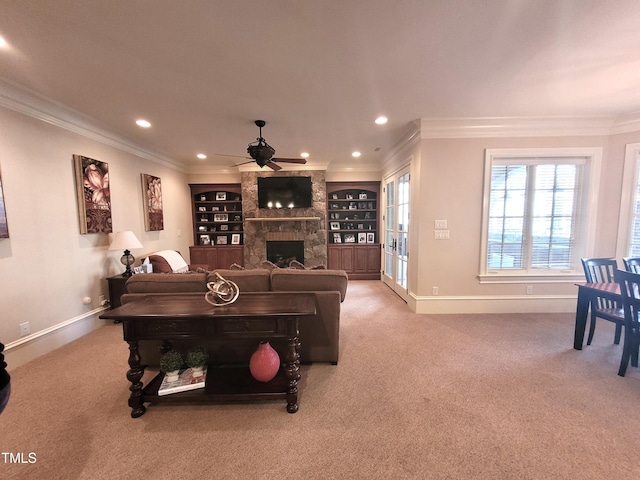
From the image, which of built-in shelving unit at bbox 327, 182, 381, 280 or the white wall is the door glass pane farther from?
the white wall

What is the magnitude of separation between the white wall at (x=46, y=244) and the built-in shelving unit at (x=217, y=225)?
2.30 m

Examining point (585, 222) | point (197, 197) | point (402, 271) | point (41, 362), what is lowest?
point (41, 362)

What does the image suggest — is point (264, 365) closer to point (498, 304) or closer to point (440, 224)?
point (440, 224)

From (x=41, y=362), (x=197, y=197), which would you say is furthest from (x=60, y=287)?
(x=197, y=197)

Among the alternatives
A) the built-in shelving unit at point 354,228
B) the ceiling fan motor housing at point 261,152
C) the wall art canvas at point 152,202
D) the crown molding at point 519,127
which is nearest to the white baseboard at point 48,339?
the wall art canvas at point 152,202

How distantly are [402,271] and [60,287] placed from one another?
474cm

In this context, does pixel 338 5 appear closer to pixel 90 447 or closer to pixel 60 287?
pixel 90 447

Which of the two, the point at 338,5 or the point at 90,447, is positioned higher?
the point at 338,5

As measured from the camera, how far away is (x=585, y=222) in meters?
3.54

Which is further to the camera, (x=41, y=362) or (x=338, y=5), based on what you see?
(x=41, y=362)

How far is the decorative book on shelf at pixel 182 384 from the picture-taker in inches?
73.4

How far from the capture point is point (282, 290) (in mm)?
2387

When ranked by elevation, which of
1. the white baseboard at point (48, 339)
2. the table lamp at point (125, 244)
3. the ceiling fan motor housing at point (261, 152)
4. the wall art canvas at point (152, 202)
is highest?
the ceiling fan motor housing at point (261, 152)

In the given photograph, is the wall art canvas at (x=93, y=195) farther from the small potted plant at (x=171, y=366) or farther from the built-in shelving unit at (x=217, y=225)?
the built-in shelving unit at (x=217, y=225)
